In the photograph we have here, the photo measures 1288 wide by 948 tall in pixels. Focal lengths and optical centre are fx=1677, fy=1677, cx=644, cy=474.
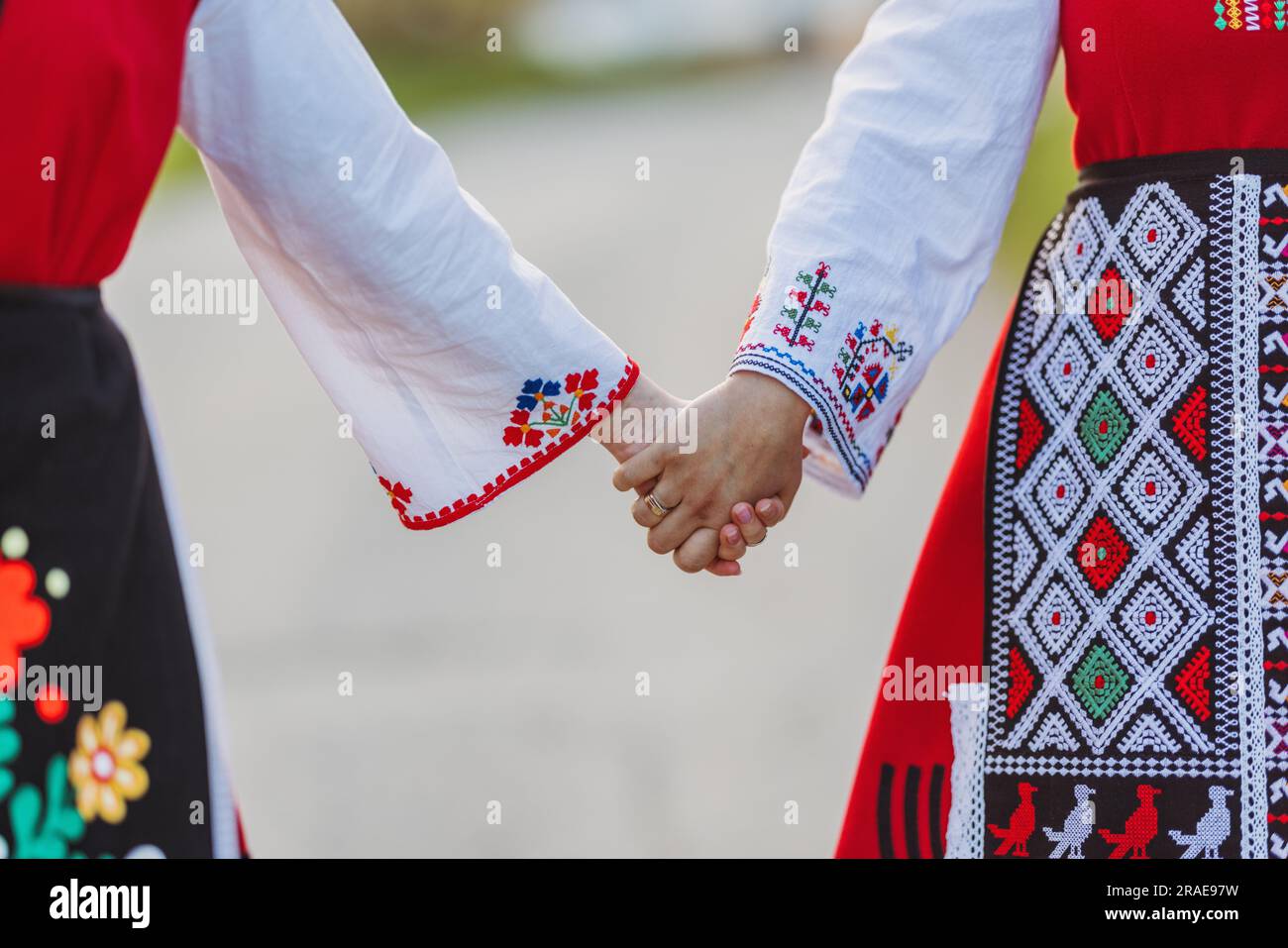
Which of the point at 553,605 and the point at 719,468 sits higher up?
the point at 719,468

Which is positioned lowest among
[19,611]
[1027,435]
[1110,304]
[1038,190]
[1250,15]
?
[19,611]

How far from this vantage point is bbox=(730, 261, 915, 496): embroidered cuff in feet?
5.47

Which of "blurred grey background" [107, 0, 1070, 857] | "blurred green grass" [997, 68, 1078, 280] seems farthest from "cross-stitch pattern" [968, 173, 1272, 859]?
"blurred green grass" [997, 68, 1078, 280]

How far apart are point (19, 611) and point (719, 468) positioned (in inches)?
31.3

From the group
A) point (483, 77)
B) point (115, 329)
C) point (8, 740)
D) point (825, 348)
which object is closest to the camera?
point (8, 740)

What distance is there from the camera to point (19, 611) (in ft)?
3.77

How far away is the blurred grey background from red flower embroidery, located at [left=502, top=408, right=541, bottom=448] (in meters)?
1.60

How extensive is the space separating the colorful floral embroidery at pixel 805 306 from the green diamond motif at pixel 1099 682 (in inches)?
16.0

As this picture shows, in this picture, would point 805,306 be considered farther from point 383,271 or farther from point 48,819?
point 48,819

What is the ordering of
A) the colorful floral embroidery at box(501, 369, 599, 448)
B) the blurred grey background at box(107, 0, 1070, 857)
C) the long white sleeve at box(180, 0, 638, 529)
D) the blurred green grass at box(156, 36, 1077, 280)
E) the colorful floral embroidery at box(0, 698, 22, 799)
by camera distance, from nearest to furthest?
1. the colorful floral embroidery at box(0, 698, 22, 799)
2. the long white sleeve at box(180, 0, 638, 529)
3. the colorful floral embroidery at box(501, 369, 599, 448)
4. the blurred grey background at box(107, 0, 1070, 857)
5. the blurred green grass at box(156, 36, 1077, 280)

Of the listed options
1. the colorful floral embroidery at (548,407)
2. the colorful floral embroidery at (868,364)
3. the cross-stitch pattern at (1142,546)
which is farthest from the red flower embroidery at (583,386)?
the cross-stitch pattern at (1142,546)

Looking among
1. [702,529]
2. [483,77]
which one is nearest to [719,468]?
[702,529]

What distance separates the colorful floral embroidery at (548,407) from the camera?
1580 mm

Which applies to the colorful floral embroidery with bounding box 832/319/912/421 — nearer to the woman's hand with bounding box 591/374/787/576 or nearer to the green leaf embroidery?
the woman's hand with bounding box 591/374/787/576
